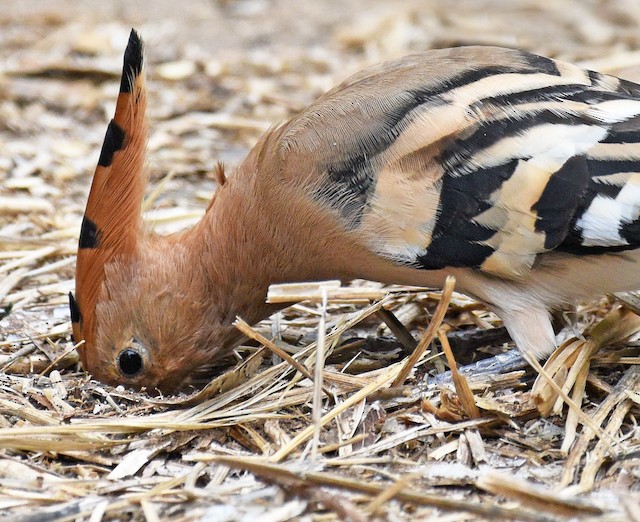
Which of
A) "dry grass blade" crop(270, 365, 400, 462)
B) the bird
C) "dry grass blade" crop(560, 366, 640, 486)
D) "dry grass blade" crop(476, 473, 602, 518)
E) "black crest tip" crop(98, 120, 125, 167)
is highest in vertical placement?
"black crest tip" crop(98, 120, 125, 167)

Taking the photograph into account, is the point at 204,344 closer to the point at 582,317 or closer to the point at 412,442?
the point at 412,442

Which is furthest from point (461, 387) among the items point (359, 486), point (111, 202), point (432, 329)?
point (111, 202)

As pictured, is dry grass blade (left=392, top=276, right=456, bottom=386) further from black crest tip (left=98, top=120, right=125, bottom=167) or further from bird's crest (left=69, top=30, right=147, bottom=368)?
black crest tip (left=98, top=120, right=125, bottom=167)

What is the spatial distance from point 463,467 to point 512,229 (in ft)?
2.64

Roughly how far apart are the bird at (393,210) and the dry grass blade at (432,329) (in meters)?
0.32

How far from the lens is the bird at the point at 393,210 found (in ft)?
10.5

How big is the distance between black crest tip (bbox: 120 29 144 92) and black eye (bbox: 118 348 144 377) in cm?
93

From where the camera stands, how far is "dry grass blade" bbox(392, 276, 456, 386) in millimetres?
2982

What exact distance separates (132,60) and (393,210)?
3.56 ft

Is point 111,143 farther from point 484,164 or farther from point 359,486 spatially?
point 359,486

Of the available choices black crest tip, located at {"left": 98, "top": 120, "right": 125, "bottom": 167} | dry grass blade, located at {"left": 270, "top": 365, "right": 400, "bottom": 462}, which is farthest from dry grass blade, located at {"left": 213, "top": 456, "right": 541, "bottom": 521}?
black crest tip, located at {"left": 98, "top": 120, "right": 125, "bottom": 167}

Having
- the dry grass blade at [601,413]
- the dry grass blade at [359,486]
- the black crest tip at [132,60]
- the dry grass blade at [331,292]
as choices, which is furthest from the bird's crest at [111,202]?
the dry grass blade at [601,413]

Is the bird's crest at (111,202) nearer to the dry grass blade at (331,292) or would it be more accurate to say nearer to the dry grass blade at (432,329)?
the dry grass blade at (331,292)

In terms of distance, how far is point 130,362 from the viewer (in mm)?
3584
